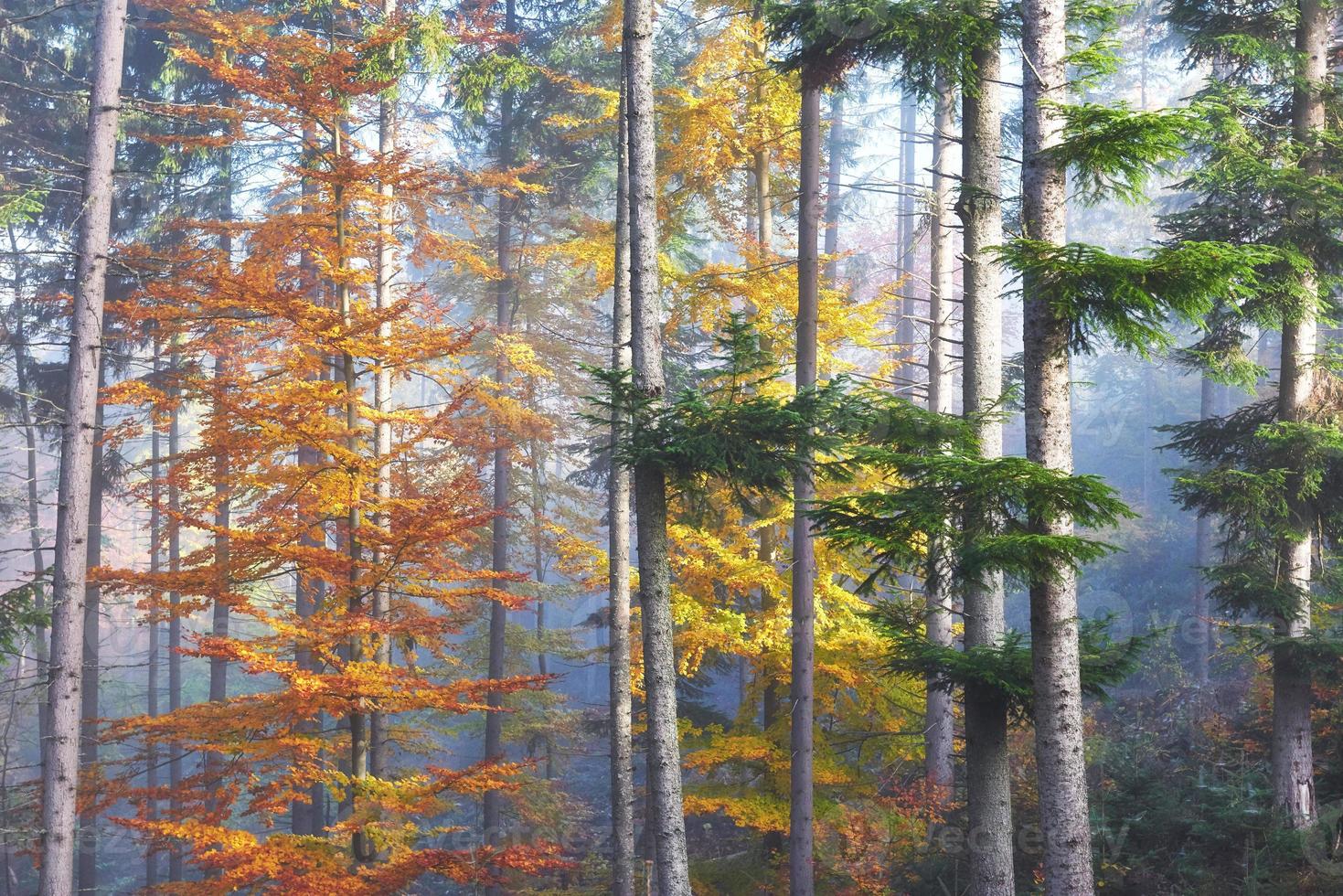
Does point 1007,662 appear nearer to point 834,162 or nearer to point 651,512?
point 651,512

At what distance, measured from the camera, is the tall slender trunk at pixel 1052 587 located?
6.43 meters

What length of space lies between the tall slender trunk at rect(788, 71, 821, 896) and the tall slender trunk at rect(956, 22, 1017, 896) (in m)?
3.19

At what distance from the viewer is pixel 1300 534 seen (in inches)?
418

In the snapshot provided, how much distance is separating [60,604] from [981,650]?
954 centimetres

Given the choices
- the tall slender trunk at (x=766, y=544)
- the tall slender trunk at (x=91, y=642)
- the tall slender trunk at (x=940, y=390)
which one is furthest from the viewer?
the tall slender trunk at (x=91, y=642)

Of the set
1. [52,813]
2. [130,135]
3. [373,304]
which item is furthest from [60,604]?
[130,135]

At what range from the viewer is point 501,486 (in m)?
20.8

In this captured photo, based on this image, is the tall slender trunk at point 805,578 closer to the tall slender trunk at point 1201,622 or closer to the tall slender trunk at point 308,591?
the tall slender trunk at point 308,591

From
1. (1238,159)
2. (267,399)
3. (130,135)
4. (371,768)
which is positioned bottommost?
(371,768)

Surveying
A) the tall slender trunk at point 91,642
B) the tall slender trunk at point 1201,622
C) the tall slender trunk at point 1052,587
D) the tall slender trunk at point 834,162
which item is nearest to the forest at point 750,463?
the tall slender trunk at point 1052,587

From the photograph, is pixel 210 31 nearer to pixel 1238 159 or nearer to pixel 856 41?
pixel 856 41

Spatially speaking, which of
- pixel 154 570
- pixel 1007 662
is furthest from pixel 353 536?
pixel 154 570

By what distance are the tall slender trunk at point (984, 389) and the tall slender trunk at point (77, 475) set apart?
361 inches

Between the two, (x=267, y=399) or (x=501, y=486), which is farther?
(x=501, y=486)
